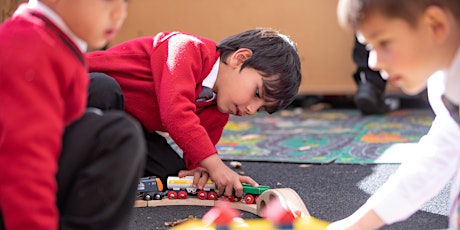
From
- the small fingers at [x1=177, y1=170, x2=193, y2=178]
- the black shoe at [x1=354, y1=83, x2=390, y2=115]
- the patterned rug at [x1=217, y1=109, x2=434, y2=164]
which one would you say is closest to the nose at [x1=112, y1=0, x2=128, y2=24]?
the small fingers at [x1=177, y1=170, x2=193, y2=178]

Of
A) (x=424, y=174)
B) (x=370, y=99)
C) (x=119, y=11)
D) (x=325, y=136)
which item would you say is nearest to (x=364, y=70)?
(x=370, y=99)

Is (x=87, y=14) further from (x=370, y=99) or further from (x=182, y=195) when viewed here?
(x=370, y=99)

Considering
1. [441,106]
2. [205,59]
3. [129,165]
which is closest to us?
[129,165]

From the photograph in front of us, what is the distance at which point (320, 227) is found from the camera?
0.90 m

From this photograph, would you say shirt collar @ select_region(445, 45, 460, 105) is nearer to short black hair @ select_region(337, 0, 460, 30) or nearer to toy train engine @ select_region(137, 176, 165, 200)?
short black hair @ select_region(337, 0, 460, 30)

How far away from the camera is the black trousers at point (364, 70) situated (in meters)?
2.68

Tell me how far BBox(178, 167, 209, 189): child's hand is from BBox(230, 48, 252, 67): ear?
251 millimetres

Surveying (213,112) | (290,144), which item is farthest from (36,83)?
(290,144)

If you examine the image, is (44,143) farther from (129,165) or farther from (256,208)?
(256,208)

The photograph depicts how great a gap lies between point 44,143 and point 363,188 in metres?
0.90

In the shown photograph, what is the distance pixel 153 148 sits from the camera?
1.59m

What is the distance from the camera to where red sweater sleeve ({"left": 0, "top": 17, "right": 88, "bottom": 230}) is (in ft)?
2.27

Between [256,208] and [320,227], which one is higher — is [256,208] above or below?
below

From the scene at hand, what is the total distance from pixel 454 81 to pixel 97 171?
1.56 ft
